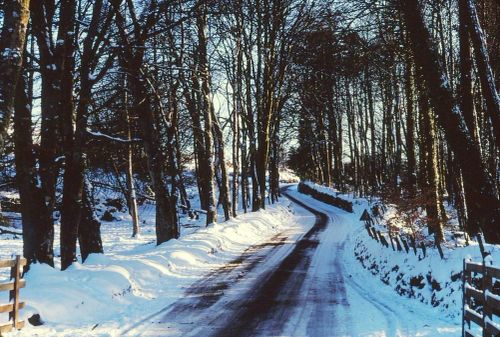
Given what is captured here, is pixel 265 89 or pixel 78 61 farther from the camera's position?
pixel 265 89

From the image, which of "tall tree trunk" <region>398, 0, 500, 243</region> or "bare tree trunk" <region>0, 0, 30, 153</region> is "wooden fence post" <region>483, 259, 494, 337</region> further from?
"bare tree trunk" <region>0, 0, 30, 153</region>

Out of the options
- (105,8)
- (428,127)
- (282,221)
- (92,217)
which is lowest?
(282,221)

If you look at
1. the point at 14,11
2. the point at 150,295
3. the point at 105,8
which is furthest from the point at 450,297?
the point at 105,8

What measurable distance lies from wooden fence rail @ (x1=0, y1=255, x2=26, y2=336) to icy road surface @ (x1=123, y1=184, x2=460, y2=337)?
5.53ft

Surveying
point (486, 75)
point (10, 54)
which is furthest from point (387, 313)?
point (10, 54)

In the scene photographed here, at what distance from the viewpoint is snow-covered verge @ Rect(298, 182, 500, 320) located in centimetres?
770

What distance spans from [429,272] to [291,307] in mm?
2645

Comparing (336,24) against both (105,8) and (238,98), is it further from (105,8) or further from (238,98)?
(238,98)

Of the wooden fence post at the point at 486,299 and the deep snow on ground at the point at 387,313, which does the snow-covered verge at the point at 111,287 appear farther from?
the wooden fence post at the point at 486,299

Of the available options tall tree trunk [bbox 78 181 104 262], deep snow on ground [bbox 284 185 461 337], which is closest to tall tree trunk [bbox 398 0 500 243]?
deep snow on ground [bbox 284 185 461 337]

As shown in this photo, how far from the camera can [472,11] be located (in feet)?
33.4

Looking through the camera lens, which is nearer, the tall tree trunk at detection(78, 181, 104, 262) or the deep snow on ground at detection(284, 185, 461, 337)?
the deep snow on ground at detection(284, 185, 461, 337)

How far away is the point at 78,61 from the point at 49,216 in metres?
6.85

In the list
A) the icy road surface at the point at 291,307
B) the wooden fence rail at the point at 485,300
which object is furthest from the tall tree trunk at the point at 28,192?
the wooden fence rail at the point at 485,300
